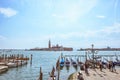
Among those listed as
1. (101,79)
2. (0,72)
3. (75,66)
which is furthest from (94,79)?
(75,66)

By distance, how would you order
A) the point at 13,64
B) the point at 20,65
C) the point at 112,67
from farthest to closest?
1. the point at 20,65
2. the point at 13,64
3. the point at 112,67

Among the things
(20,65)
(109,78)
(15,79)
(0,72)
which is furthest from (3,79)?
(20,65)

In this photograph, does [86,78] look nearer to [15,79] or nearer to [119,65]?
[15,79]

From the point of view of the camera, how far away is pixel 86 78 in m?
32.7

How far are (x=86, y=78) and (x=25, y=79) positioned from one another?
14.1 meters

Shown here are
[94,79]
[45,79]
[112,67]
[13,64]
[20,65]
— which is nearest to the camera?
[94,79]

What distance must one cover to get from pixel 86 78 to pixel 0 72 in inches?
865

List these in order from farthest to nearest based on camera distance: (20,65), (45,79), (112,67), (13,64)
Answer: (20,65)
(13,64)
(112,67)
(45,79)

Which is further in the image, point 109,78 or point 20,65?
point 20,65

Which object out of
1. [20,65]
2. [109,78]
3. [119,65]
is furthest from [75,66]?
[109,78]

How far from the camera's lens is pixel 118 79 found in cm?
3212

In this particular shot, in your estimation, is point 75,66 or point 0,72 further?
point 75,66

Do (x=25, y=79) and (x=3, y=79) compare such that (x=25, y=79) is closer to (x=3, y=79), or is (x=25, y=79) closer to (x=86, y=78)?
(x=3, y=79)

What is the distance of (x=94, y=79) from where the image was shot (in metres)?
32.0
